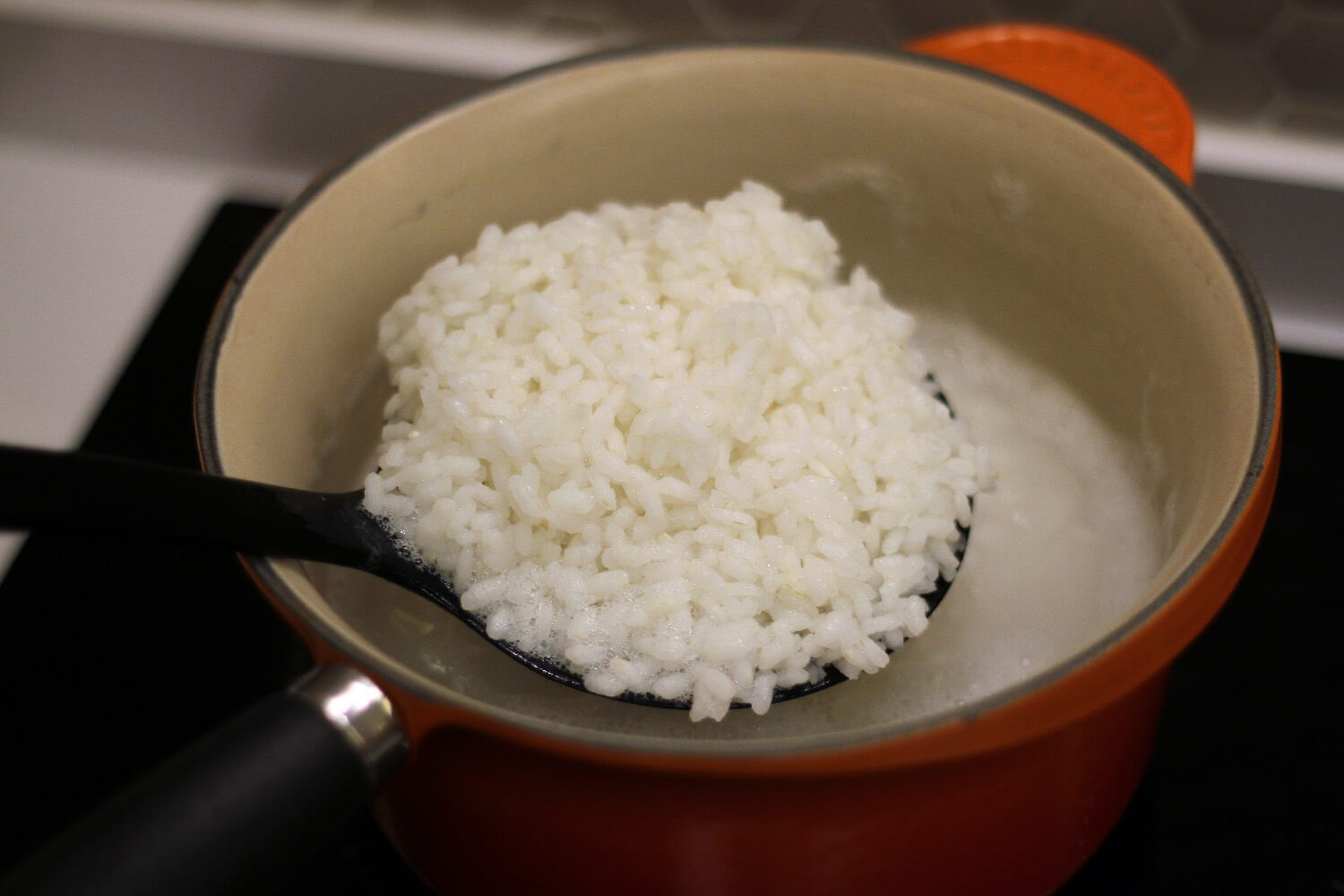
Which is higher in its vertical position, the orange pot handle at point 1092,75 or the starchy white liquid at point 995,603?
the orange pot handle at point 1092,75

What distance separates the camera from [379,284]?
0.88 meters

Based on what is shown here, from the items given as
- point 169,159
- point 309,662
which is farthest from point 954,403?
point 169,159

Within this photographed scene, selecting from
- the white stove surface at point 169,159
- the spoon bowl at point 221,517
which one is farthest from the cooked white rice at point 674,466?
the white stove surface at point 169,159

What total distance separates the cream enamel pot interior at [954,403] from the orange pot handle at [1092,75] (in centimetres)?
10

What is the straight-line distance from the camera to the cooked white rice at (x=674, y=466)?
0.68 metres

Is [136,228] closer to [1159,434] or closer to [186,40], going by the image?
[186,40]

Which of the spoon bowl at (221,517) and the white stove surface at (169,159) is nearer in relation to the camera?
the spoon bowl at (221,517)

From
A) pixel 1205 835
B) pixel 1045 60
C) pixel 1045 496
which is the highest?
pixel 1045 60

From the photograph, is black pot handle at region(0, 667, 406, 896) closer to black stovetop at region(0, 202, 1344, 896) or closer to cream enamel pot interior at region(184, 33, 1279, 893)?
cream enamel pot interior at region(184, 33, 1279, 893)

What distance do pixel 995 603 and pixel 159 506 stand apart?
→ 24.1 inches

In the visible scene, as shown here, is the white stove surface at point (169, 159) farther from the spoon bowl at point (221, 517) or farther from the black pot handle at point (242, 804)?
the black pot handle at point (242, 804)

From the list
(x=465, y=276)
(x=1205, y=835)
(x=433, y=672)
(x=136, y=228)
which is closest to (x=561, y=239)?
(x=465, y=276)

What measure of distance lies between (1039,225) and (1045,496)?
23 cm

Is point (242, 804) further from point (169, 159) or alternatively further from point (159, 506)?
point (169, 159)
